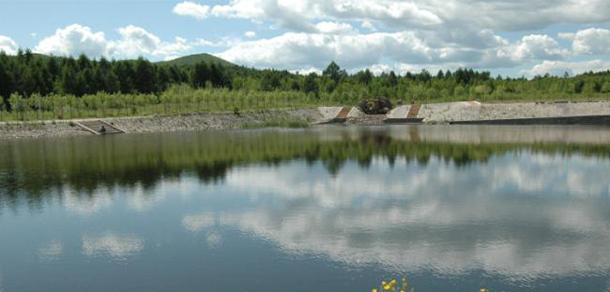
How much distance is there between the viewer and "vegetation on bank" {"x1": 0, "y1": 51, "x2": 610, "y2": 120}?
113125 millimetres

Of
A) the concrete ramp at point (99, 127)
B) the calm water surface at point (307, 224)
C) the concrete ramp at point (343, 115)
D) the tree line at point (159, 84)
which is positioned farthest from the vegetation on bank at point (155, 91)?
the calm water surface at point (307, 224)

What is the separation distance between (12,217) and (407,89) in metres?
155

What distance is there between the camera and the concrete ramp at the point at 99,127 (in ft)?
315

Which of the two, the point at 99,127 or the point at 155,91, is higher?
the point at 155,91

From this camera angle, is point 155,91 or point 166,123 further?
point 155,91

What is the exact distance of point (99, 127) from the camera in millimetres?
98812

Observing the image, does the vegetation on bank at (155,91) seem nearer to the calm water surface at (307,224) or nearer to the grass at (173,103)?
the grass at (173,103)

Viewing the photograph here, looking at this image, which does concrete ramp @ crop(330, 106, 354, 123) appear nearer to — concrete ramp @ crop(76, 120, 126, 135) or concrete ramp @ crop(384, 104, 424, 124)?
concrete ramp @ crop(384, 104, 424, 124)

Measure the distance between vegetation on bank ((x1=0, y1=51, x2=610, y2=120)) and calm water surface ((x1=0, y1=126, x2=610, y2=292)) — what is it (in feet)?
214

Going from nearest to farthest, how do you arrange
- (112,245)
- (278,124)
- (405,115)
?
(112,245) < (278,124) < (405,115)

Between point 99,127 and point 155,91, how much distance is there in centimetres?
6466

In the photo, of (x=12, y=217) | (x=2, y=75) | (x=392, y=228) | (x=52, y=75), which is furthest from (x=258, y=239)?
(x=52, y=75)

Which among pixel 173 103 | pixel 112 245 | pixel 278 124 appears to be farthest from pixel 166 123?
pixel 112 245

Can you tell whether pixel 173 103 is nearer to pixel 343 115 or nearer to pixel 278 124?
pixel 278 124
